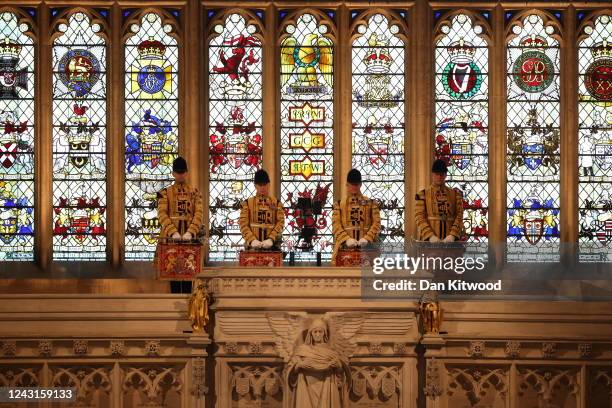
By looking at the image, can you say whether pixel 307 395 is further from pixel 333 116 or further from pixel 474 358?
pixel 333 116

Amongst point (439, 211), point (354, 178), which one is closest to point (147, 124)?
point (354, 178)

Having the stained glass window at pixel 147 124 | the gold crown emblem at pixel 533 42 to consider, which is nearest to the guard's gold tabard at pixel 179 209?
the stained glass window at pixel 147 124

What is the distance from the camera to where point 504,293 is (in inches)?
1005

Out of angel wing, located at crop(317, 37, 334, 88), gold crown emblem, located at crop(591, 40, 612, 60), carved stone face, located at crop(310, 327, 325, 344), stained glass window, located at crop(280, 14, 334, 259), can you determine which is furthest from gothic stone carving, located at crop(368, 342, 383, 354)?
gold crown emblem, located at crop(591, 40, 612, 60)

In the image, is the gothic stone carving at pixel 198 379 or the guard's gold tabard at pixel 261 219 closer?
the gothic stone carving at pixel 198 379

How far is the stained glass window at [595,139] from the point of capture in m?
28.0

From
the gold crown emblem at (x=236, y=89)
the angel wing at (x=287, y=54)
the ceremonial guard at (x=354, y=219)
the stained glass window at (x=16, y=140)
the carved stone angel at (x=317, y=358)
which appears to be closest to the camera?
the carved stone angel at (x=317, y=358)

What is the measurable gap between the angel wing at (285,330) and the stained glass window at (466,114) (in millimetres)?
6816

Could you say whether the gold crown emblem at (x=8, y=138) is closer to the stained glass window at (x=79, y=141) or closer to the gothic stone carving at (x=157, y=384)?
the stained glass window at (x=79, y=141)

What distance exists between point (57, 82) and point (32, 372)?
7221mm

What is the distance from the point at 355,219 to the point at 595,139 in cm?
574

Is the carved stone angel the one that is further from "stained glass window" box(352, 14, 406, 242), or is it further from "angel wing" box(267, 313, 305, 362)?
"stained glass window" box(352, 14, 406, 242)

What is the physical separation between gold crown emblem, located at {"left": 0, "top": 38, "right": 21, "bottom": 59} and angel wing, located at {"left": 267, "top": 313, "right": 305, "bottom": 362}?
840 centimetres

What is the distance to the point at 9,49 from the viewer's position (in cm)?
2820
